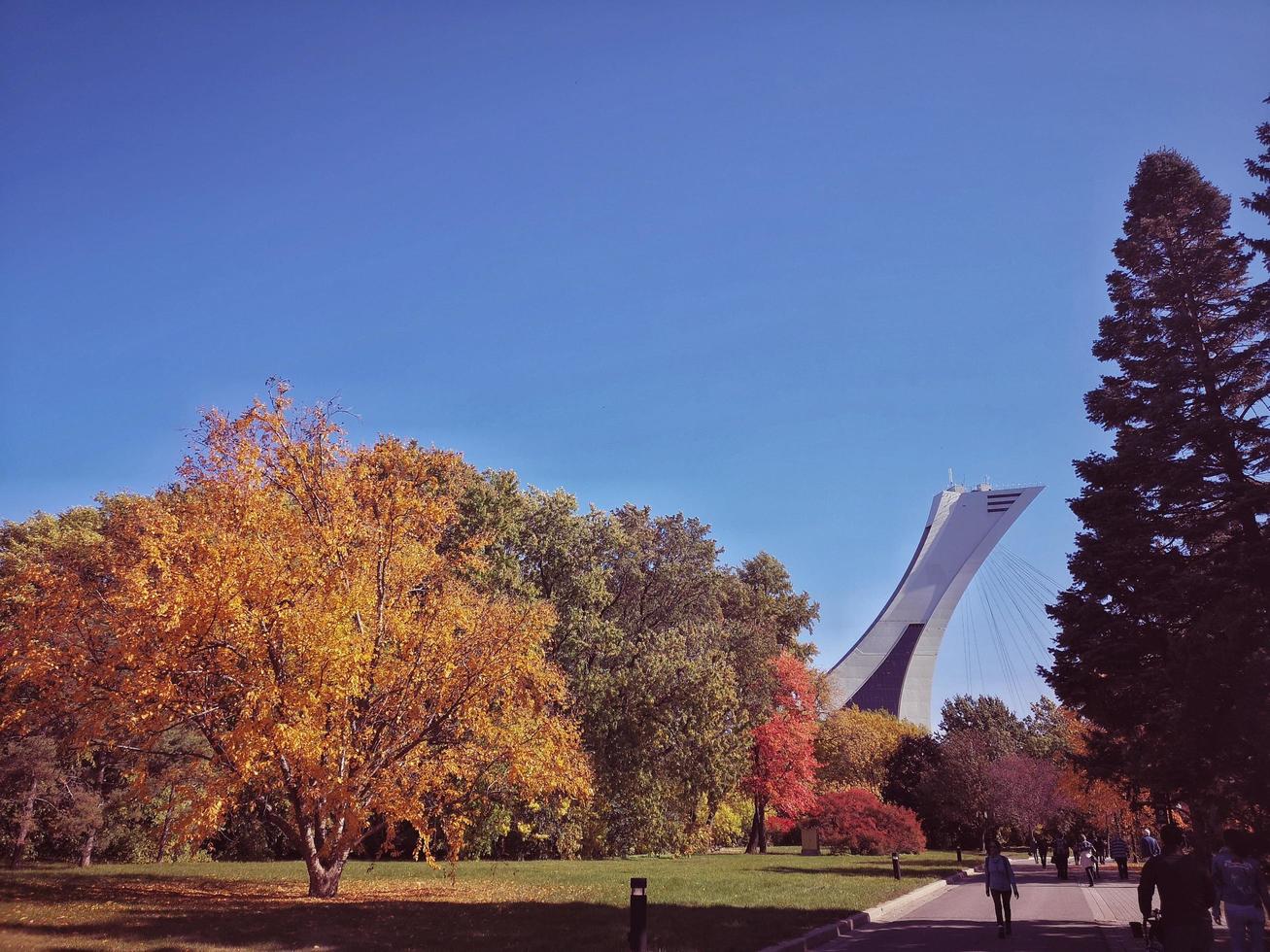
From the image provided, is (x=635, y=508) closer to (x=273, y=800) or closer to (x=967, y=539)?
(x=273, y=800)

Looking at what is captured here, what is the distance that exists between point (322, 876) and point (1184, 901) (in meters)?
15.1

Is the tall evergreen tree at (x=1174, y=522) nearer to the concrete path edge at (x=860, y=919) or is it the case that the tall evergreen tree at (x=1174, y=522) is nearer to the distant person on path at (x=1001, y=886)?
the distant person on path at (x=1001, y=886)

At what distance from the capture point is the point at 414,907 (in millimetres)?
14734

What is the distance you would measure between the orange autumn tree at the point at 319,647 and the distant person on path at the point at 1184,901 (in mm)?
11277

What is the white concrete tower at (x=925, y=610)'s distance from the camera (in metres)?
114

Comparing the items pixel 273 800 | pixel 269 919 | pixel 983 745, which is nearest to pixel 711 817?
pixel 983 745

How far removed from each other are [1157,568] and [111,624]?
20349 mm

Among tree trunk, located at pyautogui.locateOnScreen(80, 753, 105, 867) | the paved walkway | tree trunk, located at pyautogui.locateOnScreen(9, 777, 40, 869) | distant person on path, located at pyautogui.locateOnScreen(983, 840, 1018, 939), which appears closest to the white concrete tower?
the paved walkway

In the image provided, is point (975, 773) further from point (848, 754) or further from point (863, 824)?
point (848, 754)

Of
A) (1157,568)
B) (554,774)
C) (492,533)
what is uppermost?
(492,533)

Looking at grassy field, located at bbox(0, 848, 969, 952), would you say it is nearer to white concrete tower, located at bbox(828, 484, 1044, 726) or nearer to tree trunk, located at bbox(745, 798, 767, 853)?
tree trunk, located at bbox(745, 798, 767, 853)

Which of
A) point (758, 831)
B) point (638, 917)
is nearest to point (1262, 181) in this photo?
point (638, 917)

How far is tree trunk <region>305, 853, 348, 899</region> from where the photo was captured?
53.3 ft

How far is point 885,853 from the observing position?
39.6m
